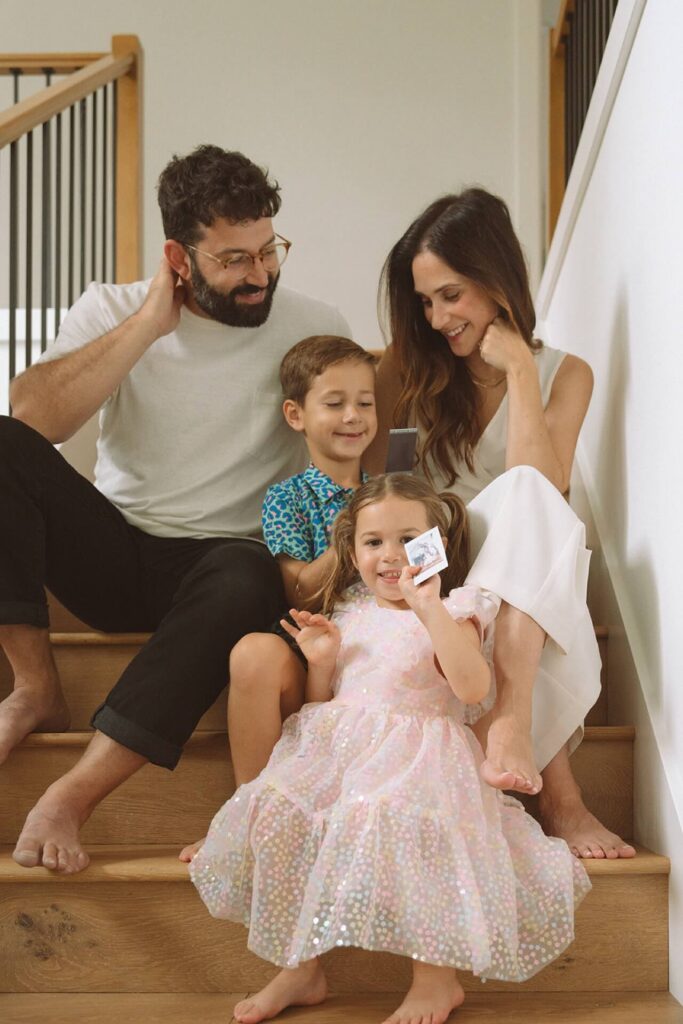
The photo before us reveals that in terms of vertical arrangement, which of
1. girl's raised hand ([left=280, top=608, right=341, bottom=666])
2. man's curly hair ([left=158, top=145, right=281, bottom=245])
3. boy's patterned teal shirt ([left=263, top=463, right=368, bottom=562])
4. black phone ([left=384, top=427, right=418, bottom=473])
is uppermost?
man's curly hair ([left=158, top=145, right=281, bottom=245])

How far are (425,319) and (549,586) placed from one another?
32.8 inches

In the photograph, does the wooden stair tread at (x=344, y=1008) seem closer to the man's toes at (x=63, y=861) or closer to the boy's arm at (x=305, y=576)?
the man's toes at (x=63, y=861)

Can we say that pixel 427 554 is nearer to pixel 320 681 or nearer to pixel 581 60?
pixel 320 681

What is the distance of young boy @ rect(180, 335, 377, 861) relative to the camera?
1.67 meters

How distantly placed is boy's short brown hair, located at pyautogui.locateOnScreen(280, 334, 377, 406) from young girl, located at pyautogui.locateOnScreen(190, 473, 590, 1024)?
1.82ft

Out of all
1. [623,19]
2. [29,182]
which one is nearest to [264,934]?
[623,19]

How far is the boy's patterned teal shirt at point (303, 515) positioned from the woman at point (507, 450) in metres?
0.26

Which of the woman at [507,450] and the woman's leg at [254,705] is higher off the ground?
the woman at [507,450]

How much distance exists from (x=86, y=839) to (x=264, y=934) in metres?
0.47

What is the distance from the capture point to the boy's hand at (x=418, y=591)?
1.53 metres

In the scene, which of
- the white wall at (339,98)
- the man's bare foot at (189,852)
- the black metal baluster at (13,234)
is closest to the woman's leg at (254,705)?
the man's bare foot at (189,852)

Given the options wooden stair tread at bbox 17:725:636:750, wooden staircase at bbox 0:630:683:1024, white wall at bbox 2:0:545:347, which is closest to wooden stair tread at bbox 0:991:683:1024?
wooden staircase at bbox 0:630:683:1024

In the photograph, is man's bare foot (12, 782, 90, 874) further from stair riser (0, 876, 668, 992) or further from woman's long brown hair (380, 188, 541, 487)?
woman's long brown hair (380, 188, 541, 487)

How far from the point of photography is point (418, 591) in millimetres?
1538
